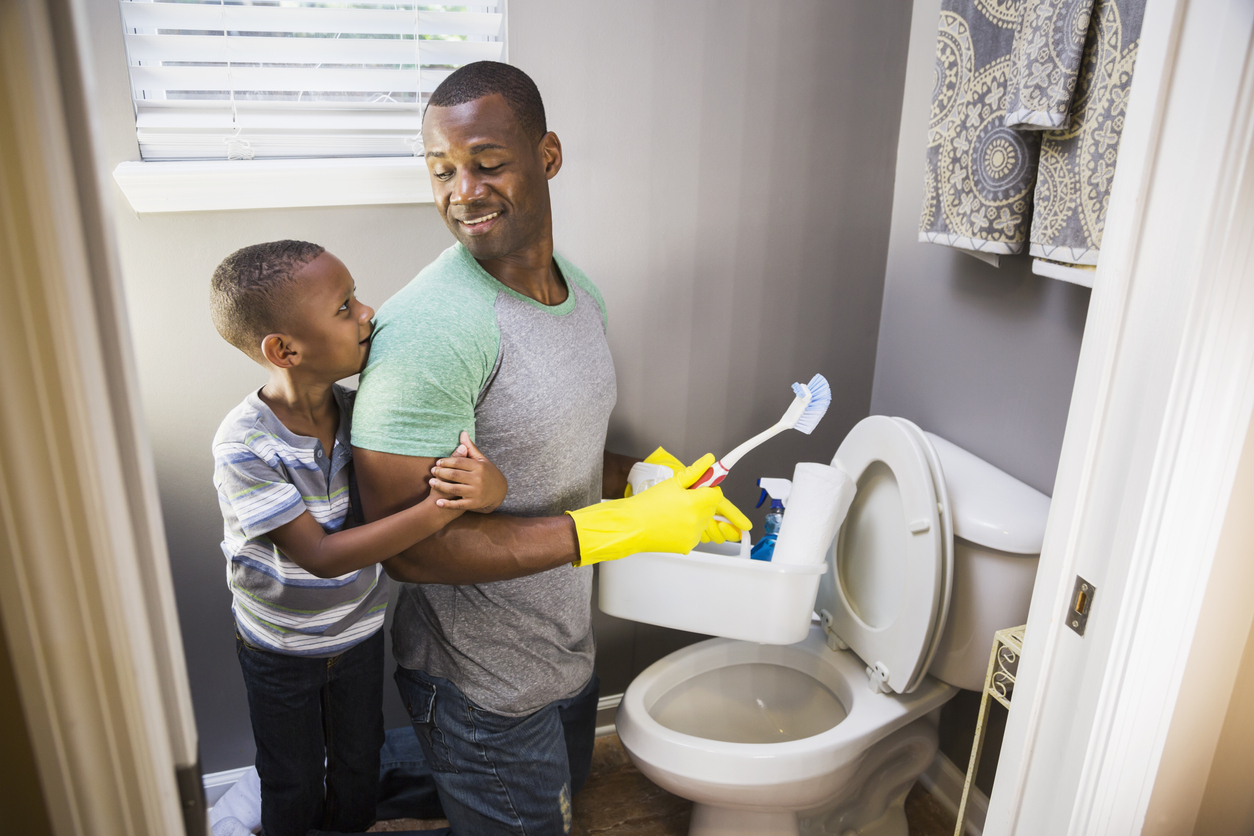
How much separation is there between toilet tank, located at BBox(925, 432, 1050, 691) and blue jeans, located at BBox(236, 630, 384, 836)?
2.93 ft

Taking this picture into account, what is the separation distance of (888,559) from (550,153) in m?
0.83

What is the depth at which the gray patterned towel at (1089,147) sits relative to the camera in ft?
3.00

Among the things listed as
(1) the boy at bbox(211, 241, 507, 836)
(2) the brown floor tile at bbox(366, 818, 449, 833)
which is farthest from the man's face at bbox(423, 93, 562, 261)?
(2) the brown floor tile at bbox(366, 818, 449, 833)

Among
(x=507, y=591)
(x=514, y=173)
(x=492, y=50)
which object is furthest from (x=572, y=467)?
(x=492, y=50)

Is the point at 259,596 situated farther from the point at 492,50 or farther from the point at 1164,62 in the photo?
the point at 1164,62

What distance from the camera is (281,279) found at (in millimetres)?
943

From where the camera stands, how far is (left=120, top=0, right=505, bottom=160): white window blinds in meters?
1.18

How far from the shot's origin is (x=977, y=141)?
1.14 m

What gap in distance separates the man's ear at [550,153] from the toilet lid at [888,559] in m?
0.66

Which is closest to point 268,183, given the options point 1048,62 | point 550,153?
point 550,153

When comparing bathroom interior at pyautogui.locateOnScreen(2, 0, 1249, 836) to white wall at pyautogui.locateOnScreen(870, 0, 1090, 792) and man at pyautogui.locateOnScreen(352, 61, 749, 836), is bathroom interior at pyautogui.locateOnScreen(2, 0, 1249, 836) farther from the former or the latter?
man at pyautogui.locateOnScreen(352, 61, 749, 836)

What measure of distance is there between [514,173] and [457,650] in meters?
0.65

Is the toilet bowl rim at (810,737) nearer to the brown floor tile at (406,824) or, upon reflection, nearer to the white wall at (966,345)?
the white wall at (966,345)

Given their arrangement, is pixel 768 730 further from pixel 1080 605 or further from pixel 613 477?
pixel 1080 605
